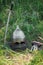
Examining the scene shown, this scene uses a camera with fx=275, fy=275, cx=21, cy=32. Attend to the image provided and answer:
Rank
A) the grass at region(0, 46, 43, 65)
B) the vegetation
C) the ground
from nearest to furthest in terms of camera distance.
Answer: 1. the grass at region(0, 46, 43, 65)
2. the ground
3. the vegetation

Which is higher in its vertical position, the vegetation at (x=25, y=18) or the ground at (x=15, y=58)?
the vegetation at (x=25, y=18)

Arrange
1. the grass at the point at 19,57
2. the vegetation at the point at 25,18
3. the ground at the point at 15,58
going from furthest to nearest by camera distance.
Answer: the vegetation at the point at 25,18 < the ground at the point at 15,58 < the grass at the point at 19,57

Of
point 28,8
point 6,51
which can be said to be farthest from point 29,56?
point 28,8

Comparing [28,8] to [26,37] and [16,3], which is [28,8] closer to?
[16,3]

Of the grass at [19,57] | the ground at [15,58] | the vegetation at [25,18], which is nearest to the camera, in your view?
the grass at [19,57]

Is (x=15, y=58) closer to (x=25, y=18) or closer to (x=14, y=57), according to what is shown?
(x=14, y=57)

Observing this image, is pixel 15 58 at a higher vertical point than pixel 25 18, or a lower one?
lower

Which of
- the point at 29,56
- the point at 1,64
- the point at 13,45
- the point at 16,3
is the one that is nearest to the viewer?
the point at 1,64

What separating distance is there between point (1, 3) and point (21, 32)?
79 centimetres

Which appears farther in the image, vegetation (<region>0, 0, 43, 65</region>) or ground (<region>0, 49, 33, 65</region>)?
vegetation (<region>0, 0, 43, 65</region>)

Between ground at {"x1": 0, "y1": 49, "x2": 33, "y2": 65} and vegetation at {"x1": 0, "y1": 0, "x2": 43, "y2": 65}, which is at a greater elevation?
vegetation at {"x1": 0, "y1": 0, "x2": 43, "y2": 65}

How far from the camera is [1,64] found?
3.72 meters

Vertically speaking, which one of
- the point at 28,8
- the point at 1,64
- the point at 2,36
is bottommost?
the point at 1,64

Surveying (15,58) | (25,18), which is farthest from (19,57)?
(25,18)
